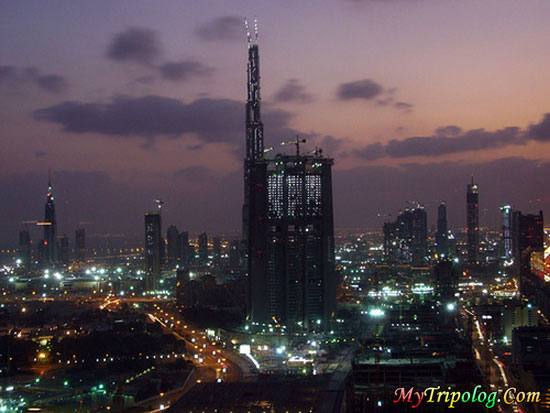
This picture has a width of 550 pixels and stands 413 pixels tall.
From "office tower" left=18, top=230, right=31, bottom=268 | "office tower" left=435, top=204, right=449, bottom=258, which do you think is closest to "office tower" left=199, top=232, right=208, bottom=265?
"office tower" left=18, top=230, right=31, bottom=268

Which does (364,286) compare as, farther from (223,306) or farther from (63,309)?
(63,309)

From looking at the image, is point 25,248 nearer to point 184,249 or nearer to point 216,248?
point 184,249

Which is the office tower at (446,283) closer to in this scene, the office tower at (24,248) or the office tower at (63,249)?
the office tower at (63,249)

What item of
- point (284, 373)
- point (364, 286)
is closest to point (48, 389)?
point (284, 373)

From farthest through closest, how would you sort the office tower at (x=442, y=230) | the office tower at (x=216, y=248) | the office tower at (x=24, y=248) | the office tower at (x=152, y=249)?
the office tower at (x=24, y=248) < the office tower at (x=216, y=248) < the office tower at (x=442, y=230) < the office tower at (x=152, y=249)

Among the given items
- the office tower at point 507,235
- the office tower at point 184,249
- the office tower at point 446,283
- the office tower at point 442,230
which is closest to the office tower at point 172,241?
the office tower at point 184,249

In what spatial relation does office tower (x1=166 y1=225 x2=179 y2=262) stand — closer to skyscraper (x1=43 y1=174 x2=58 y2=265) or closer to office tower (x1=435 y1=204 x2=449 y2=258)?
skyscraper (x1=43 y1=174 x2=58 y2=265)
